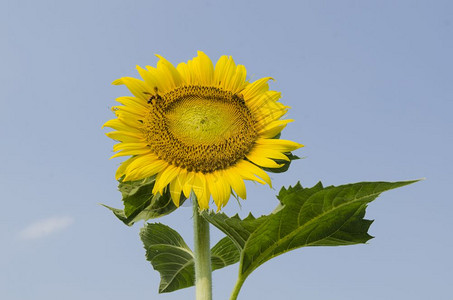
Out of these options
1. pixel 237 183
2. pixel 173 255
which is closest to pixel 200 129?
pixel 237 183

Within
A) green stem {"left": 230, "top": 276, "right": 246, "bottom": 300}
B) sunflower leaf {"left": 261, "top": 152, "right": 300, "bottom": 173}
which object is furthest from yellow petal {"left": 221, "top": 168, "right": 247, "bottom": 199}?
green stem {"left": 230, "top": 276, "right": 246, "bottom": 300}

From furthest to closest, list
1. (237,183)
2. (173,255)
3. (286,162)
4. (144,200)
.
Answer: (173,255)
(286,162)
(144,200)
(237,183)

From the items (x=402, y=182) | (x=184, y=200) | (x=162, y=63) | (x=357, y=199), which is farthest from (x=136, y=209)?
(x=402, y=182)

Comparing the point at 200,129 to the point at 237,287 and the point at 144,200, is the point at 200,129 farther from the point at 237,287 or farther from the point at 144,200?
the point at 237,287

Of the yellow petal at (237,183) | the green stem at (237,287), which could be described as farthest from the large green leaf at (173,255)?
the yellow petal at (237,183)

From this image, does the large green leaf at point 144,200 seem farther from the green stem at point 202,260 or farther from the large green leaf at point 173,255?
the large green leaf at point 173,255

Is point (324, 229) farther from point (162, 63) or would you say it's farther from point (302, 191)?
point (162, 63)

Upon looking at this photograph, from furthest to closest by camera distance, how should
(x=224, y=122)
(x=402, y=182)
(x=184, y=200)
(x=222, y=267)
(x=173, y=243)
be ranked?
(x=222, y=267) < (x=173, y=243) < (x=224, y=122) < (x=184, y=200) < (x=402, y=182)
